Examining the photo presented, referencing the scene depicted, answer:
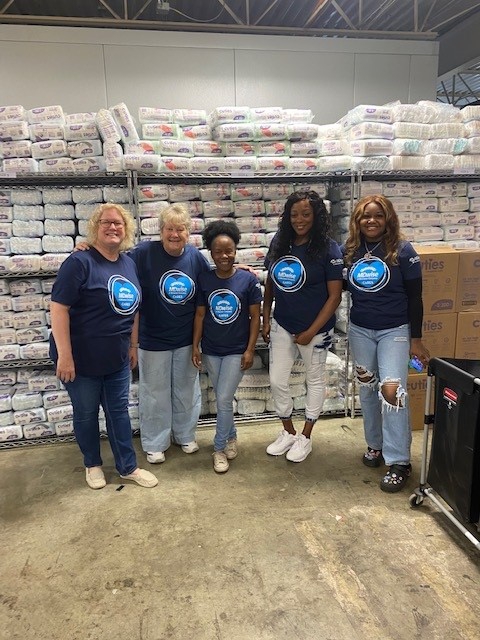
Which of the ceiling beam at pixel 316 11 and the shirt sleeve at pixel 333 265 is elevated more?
the ceiling beam at pixel 316 11

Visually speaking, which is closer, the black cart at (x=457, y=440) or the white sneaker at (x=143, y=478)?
the black cart at (x=457, y=440)

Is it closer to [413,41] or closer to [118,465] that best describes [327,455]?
[118,465]

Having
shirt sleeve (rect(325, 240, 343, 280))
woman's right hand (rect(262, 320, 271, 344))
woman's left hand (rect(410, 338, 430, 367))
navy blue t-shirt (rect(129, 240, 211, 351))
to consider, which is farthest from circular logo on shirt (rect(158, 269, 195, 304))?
woman's left hand (rect(410, 338, 430, 367))

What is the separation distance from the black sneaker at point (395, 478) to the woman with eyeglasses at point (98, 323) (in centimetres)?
161

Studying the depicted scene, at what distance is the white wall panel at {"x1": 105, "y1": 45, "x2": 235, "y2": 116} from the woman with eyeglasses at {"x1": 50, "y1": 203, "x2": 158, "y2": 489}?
7.27ft

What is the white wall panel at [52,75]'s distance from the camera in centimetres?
397

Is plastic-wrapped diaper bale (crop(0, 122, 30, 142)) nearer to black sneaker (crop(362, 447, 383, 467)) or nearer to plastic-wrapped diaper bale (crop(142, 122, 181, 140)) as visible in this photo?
plastic-wrapped diaper bale (crop(142, 122, 181, 140))

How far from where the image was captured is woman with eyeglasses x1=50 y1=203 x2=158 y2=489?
2346 millimetres

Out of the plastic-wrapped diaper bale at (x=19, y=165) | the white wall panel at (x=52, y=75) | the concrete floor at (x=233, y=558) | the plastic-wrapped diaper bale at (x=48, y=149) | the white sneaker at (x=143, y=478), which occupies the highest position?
the white wall panel at (x=52, y=75)

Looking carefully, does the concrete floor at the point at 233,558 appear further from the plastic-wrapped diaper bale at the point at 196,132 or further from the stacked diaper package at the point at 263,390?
the plastic-wrapped diaper bale at the point at 196,132

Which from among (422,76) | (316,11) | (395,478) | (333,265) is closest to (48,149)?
(333,265)

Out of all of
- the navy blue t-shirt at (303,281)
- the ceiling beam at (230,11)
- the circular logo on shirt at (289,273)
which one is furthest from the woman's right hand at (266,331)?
the ceiling beam at (230,11)

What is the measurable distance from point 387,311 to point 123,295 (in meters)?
1.51

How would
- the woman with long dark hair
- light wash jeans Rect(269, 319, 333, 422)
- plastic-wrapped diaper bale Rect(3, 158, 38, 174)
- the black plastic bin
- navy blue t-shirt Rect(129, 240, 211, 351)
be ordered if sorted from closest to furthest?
the black plastic bin, the woman with long dark hair, navy blue t-shirt Rect(129, 240, 211, 351), light wash jeans Rect(269, 319, 333, 422), plastic-wrapped diaper bale Rect(3, 158, 38, 174)
